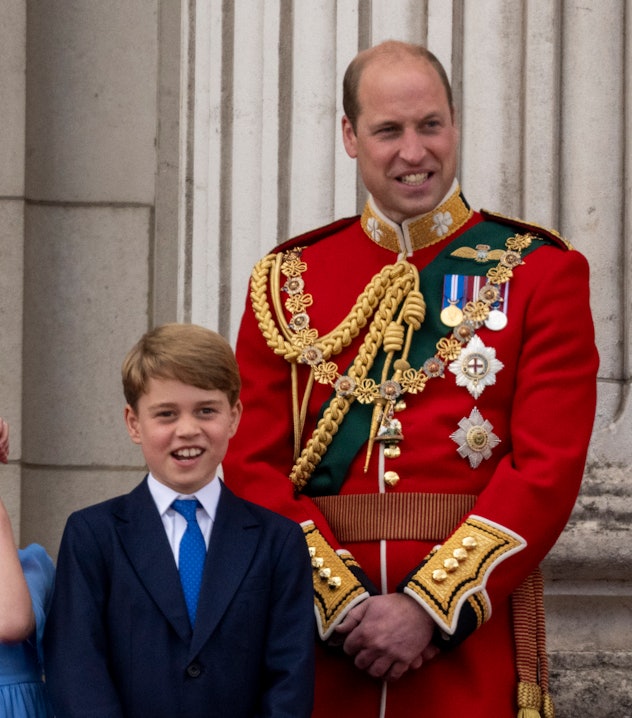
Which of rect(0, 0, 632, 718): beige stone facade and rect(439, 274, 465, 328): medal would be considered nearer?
rect(439, 274, 465, 328): medal

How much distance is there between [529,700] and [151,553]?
78 cm

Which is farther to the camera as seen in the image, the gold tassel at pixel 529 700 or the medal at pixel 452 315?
the medal at pixel 452 315

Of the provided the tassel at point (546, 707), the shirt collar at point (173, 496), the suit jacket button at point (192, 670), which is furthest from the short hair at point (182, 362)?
the tassel at point (546, 707)

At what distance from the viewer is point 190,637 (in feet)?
10.1

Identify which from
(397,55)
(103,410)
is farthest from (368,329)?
(103,410)

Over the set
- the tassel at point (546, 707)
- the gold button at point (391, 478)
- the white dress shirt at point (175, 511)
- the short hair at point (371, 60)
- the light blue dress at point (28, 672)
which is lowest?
the tassel at point (546, 707)

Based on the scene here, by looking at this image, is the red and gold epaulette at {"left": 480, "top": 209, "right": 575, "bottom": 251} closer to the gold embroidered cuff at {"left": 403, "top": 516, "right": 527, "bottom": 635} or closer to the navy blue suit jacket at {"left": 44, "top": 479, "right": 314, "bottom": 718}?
the gold embroidered cuff at {"left": 403, "top": 516, "right": 527, "bottom": 635}

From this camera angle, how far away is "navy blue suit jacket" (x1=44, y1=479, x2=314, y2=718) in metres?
3.06

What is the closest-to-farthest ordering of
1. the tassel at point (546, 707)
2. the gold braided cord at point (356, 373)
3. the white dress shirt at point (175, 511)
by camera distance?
the white dress shirt at point (175, 511) → the tassel at point (546, 707) → the gold braided cord at point (356, 373)

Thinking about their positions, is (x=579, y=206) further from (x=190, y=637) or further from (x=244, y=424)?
(x=190, y=637)

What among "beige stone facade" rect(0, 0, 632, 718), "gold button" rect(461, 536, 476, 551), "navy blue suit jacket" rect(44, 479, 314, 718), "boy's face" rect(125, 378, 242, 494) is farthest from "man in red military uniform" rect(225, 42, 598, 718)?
"beige stone facade" rect(0, 0, 632, 718)

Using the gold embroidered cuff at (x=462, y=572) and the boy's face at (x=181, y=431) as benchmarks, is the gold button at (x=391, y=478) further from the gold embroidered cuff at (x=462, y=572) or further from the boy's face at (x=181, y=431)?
the boy's face at (x=181, y=431)

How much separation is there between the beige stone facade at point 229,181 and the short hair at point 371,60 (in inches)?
34.5

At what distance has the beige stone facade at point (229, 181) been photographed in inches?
169
